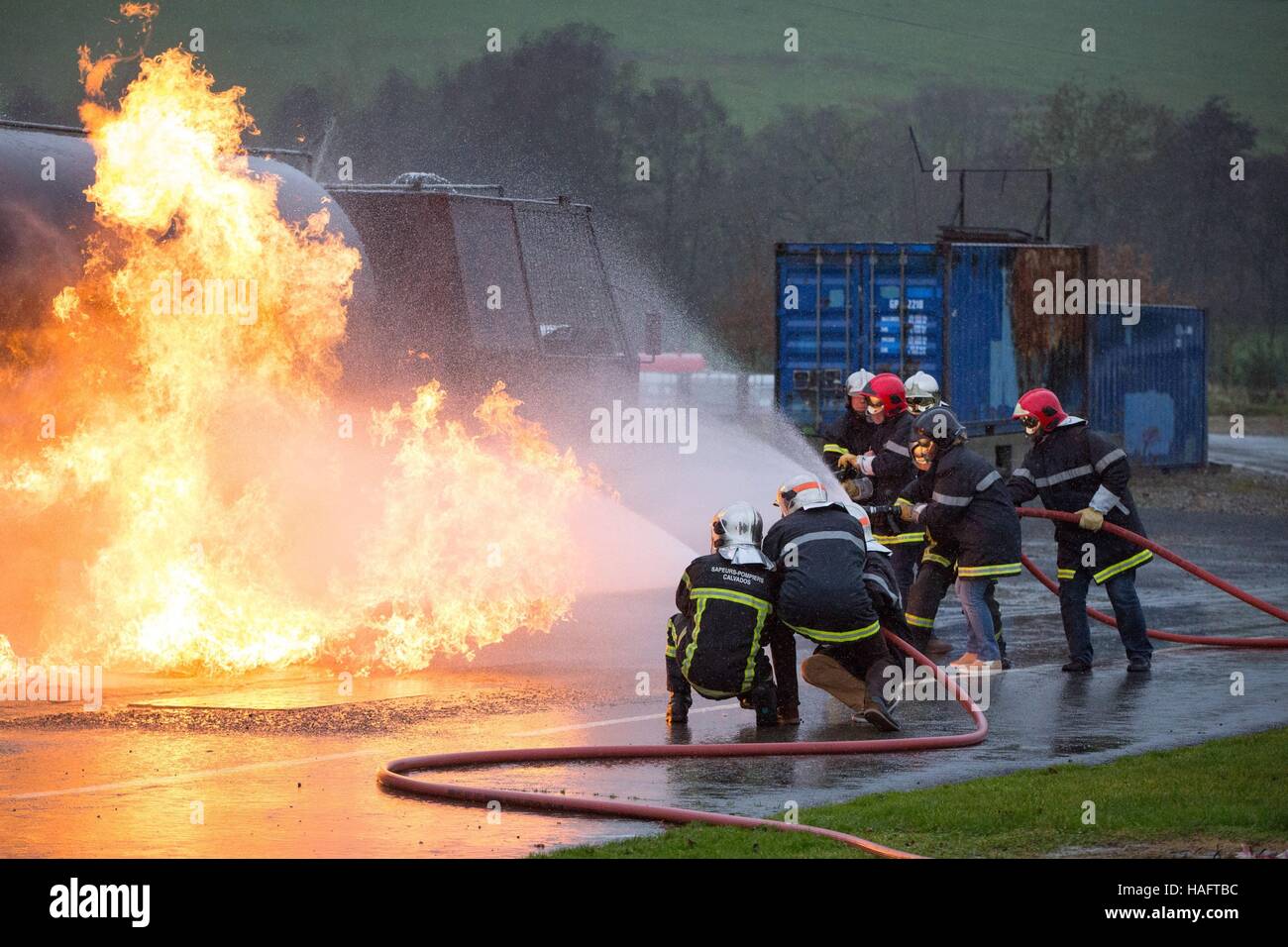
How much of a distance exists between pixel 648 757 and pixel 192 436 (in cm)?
429

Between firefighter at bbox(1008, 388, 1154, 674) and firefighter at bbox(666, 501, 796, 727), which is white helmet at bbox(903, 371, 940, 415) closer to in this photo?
firefighter at bbox(1008, 388, 1154, 674)

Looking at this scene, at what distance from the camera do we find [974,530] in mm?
11703

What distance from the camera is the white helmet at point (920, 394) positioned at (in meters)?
13.3

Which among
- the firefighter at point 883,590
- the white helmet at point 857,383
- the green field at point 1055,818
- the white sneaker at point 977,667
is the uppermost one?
the white helmet at point 857,383

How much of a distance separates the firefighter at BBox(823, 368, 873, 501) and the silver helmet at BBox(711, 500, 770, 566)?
3659mm

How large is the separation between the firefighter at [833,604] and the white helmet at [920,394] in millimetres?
3362

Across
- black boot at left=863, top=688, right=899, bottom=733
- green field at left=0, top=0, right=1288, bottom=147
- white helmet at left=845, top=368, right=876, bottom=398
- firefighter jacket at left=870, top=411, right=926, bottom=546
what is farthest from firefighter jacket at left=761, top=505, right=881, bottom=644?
green field at left=0, top=0, right=1288, bottom=147

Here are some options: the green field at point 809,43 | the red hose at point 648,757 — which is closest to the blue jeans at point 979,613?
the red hose at point 648,757

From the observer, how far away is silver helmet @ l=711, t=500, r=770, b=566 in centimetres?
964

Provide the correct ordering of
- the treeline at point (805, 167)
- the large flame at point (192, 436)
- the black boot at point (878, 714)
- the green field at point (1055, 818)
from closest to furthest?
the green field at point (1055, 818), the black boot at point (878, 714), the large flame at point (192, 436), the treeline at point (805, 167)

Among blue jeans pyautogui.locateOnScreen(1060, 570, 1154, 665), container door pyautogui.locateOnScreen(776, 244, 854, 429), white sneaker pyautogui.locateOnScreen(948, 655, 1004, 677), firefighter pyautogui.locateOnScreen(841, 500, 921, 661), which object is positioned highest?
container door pyautogui.locateOnScreen(776, 244, 854, 429)

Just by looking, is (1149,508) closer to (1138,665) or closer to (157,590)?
(1138,665)

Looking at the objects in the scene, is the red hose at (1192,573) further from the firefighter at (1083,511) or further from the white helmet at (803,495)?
the white helmet at (803,495)
